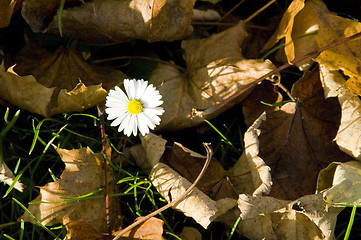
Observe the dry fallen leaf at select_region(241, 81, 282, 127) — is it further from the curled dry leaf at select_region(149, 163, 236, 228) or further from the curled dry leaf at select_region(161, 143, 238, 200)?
the curled dry leaf at select_region(149, 163, 236, 228)

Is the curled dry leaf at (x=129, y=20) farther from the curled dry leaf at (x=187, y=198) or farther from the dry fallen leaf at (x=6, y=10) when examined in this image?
the curled dry leaf at (x=187, y=198)

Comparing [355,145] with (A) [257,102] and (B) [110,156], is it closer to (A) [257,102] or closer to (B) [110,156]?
(A) [257,102]

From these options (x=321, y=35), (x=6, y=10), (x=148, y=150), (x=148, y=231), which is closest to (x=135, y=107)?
(x=148, y=150)

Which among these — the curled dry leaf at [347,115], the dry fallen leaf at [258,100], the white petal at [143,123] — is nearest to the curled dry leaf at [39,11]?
the white petal at [143,123]

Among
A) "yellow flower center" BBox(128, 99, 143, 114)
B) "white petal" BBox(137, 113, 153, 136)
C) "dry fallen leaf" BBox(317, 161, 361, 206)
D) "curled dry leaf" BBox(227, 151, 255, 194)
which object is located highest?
"yellow flower center" BBox(128, 99, 143, 114)

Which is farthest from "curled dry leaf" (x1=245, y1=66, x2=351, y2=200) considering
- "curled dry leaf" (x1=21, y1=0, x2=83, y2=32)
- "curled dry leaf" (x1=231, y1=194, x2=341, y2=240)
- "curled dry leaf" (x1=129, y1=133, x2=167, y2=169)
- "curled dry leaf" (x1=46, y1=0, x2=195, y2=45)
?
"curled dry leaf" (x1=21, y1=0, x2=83, y2=32)

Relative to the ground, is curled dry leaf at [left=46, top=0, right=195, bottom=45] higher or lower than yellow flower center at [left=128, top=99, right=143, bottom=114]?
higher

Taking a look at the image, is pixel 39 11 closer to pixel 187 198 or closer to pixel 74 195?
pixel 74 195
